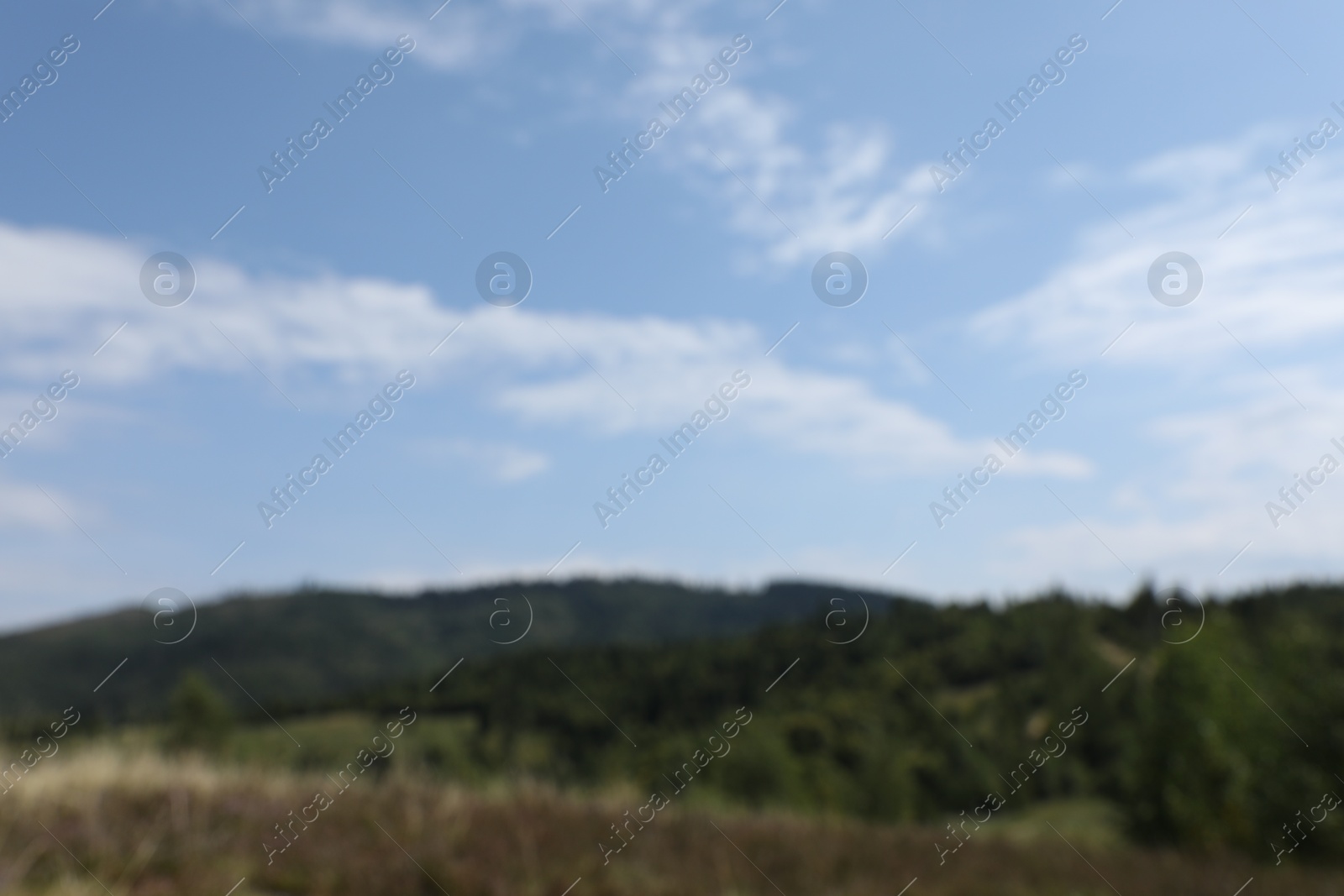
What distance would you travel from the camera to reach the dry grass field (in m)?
5.59

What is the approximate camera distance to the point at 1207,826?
127ft

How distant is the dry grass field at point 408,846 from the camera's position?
559 cm

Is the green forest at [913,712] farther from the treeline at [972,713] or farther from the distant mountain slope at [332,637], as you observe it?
the distant mountain slope at [332,637]

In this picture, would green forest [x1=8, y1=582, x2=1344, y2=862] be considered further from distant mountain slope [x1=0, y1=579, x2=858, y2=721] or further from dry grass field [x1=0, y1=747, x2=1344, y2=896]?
distant mountain slope [x1=0, y1=579, x2=858, y2=721]

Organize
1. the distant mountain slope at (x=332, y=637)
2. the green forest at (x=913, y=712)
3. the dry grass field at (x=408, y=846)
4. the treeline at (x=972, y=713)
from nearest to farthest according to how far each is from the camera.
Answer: the dry grass field at (x=408, y=846)
the green forest at (x=913, y=712)
the treeline at (x=972, y=713)
the distant mountain slope at (x=332, y=637)

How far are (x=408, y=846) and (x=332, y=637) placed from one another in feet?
506

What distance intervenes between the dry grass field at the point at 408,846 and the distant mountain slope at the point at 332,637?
11247 centimetres

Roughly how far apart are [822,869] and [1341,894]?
295 inches

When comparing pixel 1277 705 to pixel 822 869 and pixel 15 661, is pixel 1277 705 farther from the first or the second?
pixel 15 661

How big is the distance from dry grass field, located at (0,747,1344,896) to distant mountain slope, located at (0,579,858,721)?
11247 centimetres

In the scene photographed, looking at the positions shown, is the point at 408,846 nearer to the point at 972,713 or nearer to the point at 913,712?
the point at 972,713

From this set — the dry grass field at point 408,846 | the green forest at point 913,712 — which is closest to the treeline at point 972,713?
the green forest at point 913,712

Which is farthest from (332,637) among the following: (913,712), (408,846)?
(408,846)

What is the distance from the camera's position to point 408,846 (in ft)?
21.1
